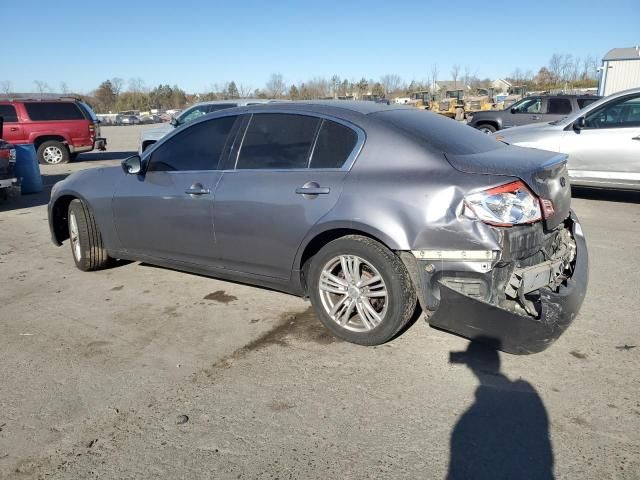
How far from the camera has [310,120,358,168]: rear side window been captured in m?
3.65

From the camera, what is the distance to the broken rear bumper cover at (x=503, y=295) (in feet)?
10.1

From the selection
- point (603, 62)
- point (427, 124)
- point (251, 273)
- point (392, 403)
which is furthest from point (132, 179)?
point (603, 62)

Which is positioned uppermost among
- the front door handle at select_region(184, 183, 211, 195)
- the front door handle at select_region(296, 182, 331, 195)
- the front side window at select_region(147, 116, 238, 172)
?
the front side window at select_region(147, 116, 238, 172)

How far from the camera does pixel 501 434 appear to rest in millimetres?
2641

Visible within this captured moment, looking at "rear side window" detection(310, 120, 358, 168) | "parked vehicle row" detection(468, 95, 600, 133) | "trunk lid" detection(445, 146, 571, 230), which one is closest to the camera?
"trunk lid" detection(445, 146, 571, 230)

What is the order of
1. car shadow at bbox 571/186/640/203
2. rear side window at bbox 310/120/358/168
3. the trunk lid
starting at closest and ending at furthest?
the trunk lid → rear side window at bbox 310/120/358/168 → car shadow at bbox 571/186/640/203

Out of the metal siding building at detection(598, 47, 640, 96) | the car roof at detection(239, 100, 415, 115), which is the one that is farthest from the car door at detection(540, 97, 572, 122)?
the metal siding building at detection(598, 47, 640, 96)

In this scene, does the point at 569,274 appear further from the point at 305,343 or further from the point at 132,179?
the point at 132,179

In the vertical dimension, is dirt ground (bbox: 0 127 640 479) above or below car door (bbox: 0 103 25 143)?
below

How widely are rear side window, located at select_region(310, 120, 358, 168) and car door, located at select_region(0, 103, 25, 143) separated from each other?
14.6 meters

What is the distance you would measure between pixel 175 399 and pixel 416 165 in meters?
2.05

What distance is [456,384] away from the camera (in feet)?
10.2

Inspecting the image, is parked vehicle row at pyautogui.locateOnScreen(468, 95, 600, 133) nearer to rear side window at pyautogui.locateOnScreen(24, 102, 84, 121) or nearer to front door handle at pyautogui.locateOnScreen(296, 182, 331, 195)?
rear side window at pyautogui.locateOnScreen(24, 102, 84, 121)

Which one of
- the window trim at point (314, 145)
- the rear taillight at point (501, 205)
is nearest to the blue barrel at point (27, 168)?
the window trim at point (314, 145)
